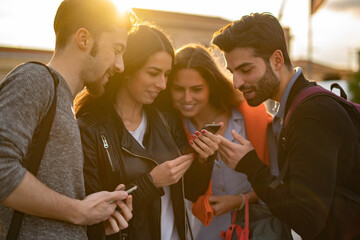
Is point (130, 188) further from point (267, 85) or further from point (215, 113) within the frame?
point (215, 113)

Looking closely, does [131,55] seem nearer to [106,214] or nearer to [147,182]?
[147,182]

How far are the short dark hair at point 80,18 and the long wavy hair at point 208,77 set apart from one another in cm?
135

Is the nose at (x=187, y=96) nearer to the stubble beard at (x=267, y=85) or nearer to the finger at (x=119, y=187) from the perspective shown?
the stubble beard at (x=267, y=85)

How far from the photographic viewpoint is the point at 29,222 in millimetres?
1681

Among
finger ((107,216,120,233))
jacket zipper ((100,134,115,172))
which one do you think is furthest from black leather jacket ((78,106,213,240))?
finger ((107,216,120,233))

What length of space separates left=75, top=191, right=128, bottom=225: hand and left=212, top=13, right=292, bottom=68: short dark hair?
4.92 feet

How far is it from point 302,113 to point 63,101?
4.44ft

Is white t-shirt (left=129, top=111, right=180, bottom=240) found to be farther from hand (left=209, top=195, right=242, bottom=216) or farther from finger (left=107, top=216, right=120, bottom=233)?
finger (left=107, top=216, right=120, bottom=233)

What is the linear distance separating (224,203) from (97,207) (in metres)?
1.46

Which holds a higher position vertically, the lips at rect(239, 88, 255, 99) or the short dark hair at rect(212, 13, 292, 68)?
the short dark hair at rect(212, 13, 292, 68)

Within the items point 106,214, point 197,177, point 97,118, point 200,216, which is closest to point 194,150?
point 197,177

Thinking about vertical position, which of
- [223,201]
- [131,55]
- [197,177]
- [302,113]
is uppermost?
[131,55]

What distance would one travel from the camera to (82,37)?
1976mm

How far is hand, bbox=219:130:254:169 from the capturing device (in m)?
2.48
